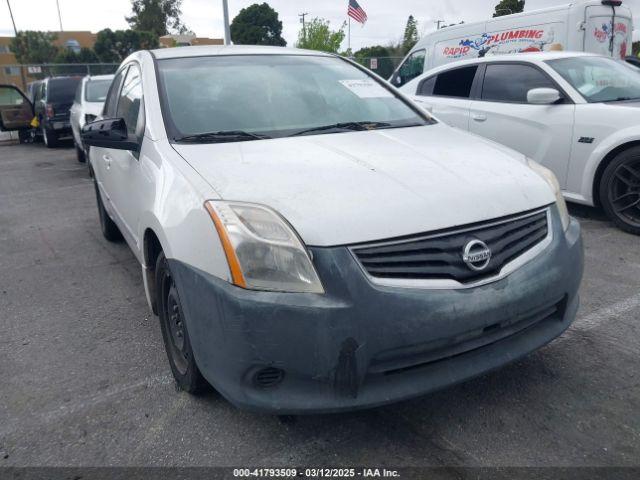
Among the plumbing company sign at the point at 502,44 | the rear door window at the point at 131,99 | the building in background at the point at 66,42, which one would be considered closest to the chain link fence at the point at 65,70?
the plumbing company sign at the point at 502,44

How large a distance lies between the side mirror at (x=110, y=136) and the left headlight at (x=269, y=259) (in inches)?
53.5

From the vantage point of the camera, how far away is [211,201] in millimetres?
2211

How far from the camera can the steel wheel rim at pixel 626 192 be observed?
4977 millimetres

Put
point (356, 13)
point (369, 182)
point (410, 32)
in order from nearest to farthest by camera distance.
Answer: point (369, 182) → point (356, 13) → point (410, 32)

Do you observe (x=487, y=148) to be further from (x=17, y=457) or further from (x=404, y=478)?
(x=17, y=457)

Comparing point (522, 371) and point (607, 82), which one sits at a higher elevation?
point (607, 82)

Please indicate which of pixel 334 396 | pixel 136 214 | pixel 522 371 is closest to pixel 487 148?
pixel 522 371

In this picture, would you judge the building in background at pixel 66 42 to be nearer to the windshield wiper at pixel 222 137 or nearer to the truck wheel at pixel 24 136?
the truck wheel at pixel 24 136

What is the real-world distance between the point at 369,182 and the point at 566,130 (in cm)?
376

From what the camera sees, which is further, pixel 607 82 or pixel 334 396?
A: pixel 607 82

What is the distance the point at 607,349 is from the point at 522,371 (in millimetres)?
562

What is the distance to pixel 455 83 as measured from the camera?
6805 millimetres

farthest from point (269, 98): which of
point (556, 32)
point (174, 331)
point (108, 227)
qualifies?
point (556, 32)

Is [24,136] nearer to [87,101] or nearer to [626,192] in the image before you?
[87,101]
